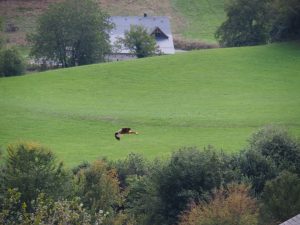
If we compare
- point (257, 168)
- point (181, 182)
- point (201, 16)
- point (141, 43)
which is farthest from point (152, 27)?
point (181, 182)

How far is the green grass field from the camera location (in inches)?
1697

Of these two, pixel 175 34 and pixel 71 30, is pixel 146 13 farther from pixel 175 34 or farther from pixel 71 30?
pixel 71 30

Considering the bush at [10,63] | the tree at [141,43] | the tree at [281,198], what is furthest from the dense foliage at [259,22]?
the tree at [281,198]

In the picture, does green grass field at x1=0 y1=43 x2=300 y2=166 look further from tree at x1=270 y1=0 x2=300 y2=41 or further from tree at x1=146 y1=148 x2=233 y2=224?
tree at x1=146 y1=148 x2=233 y2=224

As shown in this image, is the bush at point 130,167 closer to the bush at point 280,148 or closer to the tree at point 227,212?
the bush at point 280,148

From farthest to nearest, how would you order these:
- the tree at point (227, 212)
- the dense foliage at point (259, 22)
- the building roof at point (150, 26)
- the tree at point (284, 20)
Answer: the building roof at point (150, 26)
the dense foliage at point (259, 22)
the tree at point (284, 20)
the tree at point (227, 212)

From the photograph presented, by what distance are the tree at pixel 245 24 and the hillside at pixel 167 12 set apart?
51.9ft

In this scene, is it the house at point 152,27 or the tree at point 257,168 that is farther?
the house at point 152,27

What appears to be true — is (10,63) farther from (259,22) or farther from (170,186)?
(170,186)

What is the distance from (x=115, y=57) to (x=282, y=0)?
22222 mm

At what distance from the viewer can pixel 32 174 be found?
29.2 meters

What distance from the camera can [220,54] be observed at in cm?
6550

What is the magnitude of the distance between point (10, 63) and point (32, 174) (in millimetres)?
40801

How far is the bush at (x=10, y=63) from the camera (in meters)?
68.6
